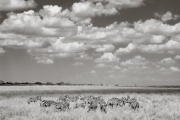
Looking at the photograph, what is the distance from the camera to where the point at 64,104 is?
23922 mm

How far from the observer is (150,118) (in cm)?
1959

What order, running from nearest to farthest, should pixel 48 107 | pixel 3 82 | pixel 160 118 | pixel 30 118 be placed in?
pixel 30 118
pixel 160 118
pixel 48 107
pixel 3 82

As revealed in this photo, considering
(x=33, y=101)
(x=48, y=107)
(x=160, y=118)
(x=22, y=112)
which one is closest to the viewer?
(x=160, y=118)

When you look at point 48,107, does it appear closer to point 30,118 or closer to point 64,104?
point 64,104

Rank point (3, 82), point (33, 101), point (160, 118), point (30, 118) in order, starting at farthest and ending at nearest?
point (3, 82) < point (33, 101) < point (160, 118) < point (30, 118)

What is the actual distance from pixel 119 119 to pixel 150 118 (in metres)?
2.58

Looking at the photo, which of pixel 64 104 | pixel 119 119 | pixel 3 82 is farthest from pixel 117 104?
pixel 3 82

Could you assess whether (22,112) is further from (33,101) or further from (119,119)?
(33,101)

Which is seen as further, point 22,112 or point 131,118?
point 22,112

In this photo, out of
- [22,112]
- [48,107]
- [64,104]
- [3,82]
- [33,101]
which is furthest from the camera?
[3,82]

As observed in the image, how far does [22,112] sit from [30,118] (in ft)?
11.0

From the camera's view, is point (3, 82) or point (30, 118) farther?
point (3, 82)

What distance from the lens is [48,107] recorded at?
85.0 ft

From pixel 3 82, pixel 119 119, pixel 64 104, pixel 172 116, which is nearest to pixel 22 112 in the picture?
pixel 64 104
